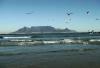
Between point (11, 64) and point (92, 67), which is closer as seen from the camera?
point (92, 67)

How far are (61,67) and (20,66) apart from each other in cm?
294

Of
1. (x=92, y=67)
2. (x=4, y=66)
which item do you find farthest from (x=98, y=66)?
(x=4, y=66)

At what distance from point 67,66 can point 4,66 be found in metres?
4.52

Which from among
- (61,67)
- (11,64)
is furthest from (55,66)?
(11,64)

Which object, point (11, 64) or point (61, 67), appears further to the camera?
point (11, 64)

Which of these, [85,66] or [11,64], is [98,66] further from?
[11,64]

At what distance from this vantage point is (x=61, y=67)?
20219 mm

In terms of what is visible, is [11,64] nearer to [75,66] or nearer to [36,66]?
[36,66]

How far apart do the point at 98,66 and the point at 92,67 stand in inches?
26.5

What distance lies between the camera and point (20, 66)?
20.7 m

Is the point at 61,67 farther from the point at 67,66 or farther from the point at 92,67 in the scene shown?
the point at 92,67

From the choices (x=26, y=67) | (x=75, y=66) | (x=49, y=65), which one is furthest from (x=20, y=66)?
(x=75, y=66)

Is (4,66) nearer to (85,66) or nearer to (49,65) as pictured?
(49,65)

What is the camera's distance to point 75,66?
818 inches
